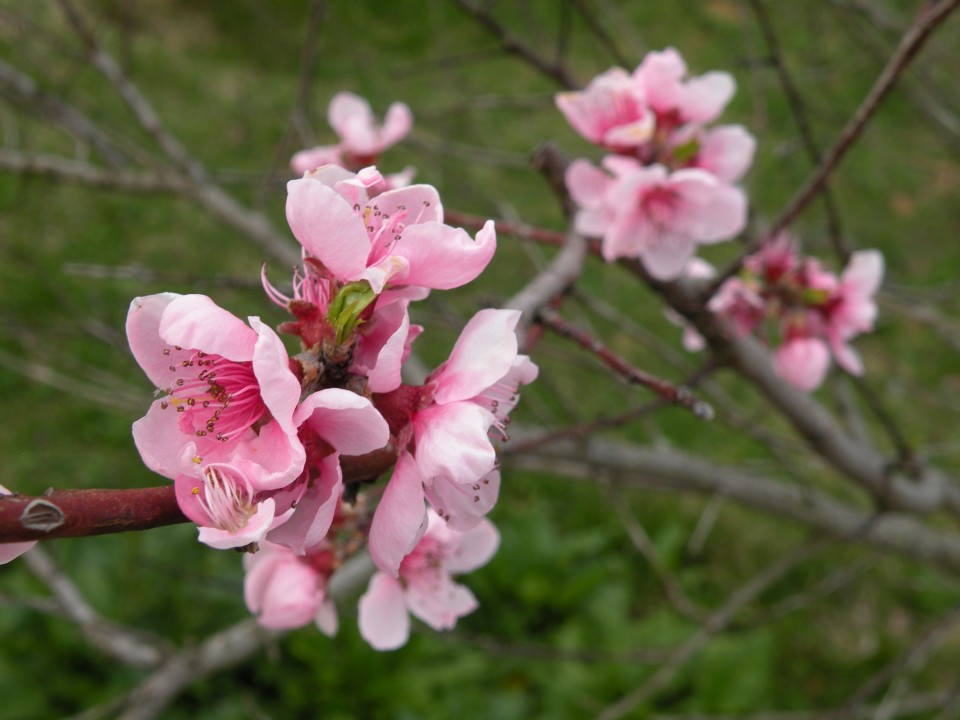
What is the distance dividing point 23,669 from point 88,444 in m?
1.42

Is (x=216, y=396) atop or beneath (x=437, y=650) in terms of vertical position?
atop

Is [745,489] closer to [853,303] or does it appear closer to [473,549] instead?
[853,303]

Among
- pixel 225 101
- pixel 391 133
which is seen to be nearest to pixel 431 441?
pixel 391 133

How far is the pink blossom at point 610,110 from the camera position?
1.39 m

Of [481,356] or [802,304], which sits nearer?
[481,356]

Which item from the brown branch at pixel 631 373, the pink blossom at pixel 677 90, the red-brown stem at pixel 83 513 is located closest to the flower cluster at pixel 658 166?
the pink blossom at pixel 677 90

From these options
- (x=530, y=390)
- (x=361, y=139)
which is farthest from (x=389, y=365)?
(x=530, y=390)

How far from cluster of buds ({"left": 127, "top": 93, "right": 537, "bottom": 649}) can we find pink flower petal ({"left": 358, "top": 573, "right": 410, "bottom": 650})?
0.37 m

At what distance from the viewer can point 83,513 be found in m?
0.57

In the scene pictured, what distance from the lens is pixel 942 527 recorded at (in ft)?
13.7

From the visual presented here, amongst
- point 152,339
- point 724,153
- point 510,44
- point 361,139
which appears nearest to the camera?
point 152,339

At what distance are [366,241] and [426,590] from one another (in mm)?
651

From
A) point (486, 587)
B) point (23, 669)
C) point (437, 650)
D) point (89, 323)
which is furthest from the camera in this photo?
point (486, 587)

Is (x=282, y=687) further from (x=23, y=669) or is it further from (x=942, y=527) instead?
(x=942, y=527)
